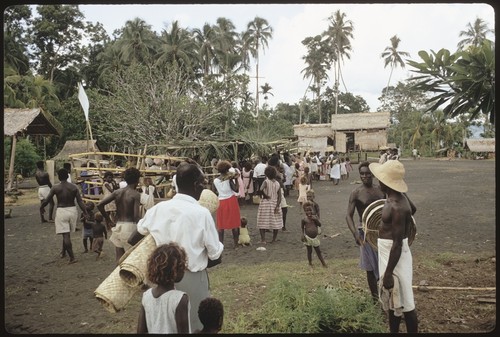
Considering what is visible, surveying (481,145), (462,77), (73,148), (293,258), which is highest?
(462,77)

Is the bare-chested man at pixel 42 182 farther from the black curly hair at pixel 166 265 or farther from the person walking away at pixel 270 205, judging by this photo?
the black curly hair at pixel 166 265

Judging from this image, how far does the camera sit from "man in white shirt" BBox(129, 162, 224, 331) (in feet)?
9.46

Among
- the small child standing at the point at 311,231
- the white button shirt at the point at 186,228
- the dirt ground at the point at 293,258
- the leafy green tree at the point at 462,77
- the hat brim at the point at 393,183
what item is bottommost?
the dirt ground at the point at 293,258

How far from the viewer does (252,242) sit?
8.00 m

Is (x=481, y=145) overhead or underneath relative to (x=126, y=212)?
overhead

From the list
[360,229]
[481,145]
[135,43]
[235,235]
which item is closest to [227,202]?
[235,235]

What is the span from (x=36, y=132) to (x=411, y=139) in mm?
39675

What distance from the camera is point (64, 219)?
6.55 meters

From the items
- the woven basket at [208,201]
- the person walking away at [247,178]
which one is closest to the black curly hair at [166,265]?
the woven basket at [208,201]

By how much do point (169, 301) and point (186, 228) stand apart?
1.72 ft

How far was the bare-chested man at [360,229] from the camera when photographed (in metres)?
4.48

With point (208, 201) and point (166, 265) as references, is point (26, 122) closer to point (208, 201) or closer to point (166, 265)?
point (208, 201)

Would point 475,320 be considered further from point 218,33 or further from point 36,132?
point 218,33

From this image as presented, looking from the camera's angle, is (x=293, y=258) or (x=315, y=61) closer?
(x=293, y=258)
